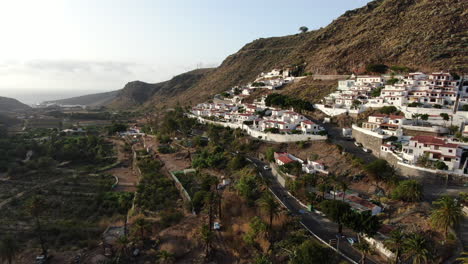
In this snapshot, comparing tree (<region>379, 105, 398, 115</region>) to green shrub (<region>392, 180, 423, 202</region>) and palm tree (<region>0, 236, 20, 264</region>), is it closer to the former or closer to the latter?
green shrub (<region>392, 180, 423, 202</region>)

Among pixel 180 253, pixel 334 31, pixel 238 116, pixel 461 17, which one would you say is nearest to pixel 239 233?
pixel 180 253

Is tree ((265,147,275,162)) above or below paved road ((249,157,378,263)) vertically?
above

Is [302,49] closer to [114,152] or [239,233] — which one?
[114,152]

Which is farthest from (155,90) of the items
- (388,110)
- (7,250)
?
(7,250)

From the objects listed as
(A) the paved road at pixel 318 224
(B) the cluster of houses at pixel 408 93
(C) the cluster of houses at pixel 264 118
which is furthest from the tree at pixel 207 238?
(B) the cluster of houses at pixel 408 93

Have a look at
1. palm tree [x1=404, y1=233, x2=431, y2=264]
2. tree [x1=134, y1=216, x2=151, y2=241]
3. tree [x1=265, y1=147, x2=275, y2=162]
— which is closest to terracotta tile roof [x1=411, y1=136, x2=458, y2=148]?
palm tree [x1=404, y1=233, x2=431, y2=264]

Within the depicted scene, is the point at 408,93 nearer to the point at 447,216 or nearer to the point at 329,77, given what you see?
the point at 329,77

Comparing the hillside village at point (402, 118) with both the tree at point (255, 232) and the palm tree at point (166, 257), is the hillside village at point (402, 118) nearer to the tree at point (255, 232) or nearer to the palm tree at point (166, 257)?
the tree at point (255, 232)
